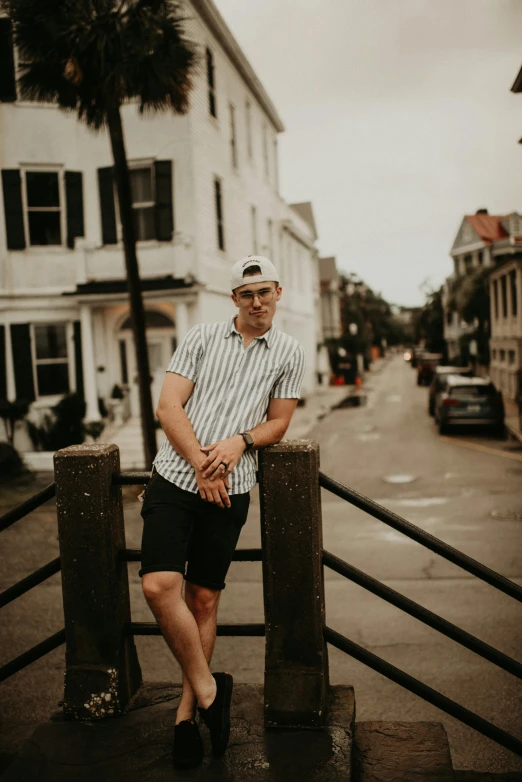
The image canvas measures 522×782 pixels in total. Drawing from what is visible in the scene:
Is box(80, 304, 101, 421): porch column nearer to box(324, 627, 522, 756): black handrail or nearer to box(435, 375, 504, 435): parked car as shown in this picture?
box(435, 375, 504, 435): parked car

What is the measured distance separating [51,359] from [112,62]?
788 centimetres

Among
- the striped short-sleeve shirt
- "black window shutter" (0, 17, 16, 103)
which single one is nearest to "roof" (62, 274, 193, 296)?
"black window shutter" (0, 17, 16, 103)

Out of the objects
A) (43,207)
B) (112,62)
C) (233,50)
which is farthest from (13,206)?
(233,50)

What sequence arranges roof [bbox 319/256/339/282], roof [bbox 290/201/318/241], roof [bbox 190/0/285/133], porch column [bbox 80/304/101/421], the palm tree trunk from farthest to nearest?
roof [bbox 319/256/339/282] < roof [bbox 290/201/318/241] < roof [bbox 190/0/285/133] < porch column [bbox 80/304/101/421] < the palm tree trunk

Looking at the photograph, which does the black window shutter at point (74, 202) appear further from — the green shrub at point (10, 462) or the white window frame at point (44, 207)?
the green shrub at point (10, 462)

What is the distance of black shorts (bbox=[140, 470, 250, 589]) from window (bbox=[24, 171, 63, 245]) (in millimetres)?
14887

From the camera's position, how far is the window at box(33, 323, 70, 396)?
16531 millimetres

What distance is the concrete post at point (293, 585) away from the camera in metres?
2.82

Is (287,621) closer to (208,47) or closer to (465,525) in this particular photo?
(465,525)

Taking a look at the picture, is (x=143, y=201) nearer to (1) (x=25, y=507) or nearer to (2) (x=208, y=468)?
(1) (x=25, y=507)

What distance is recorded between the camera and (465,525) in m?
9.45

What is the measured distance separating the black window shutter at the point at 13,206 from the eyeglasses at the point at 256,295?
14561 millimetres

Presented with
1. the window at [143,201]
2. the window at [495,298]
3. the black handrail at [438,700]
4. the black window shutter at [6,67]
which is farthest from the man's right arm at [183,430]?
the window at [495,298]

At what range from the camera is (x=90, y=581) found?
299cm
